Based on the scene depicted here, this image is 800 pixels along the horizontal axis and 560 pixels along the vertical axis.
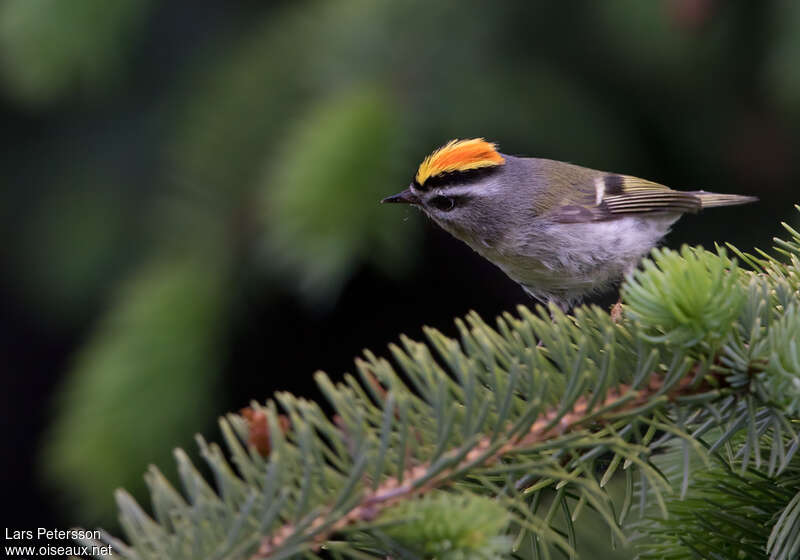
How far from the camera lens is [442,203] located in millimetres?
2566

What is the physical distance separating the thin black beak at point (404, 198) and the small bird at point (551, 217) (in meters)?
→ 0.03

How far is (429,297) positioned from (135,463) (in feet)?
3.45

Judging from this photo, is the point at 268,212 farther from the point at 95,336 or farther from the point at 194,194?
the point at 95,336

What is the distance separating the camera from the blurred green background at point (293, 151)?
2.17m

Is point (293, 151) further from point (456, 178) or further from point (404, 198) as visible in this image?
point (456, 178)

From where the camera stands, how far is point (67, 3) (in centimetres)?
237

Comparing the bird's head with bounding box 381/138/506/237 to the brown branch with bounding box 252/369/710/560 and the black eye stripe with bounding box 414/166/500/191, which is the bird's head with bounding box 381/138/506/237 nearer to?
the black eye stripe with bounding box 414/166/500/191

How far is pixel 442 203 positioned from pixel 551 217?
37 centimetres

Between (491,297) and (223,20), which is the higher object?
(223,20)

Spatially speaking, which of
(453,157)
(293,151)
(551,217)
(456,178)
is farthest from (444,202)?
(293,151)

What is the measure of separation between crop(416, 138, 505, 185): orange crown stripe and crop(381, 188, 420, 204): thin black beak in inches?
2.2

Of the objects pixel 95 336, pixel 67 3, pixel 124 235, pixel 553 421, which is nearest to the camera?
pixel 553 421

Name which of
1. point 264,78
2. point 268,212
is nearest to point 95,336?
point 268,212

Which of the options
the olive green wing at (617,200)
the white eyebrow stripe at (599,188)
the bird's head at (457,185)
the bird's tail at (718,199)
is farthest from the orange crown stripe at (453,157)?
the bird's tail at (718,199)
